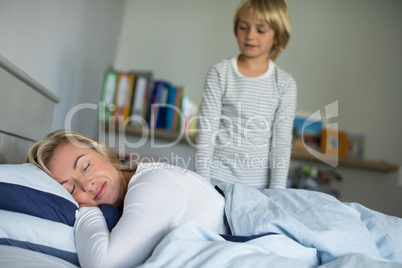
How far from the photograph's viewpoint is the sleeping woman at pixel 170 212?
30.5 inches

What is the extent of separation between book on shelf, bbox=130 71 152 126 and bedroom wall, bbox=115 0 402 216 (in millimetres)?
365

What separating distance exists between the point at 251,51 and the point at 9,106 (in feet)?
3.00

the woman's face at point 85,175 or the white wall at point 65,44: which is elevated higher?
the white wall at point 65,44

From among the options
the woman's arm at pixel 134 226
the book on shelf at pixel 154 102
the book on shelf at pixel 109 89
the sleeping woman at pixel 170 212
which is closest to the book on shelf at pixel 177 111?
the book on shelf at pixel 154 102

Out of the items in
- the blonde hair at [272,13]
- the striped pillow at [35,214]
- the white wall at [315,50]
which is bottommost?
the striped pillow at [35,214]

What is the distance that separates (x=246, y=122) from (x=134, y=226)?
0.94m

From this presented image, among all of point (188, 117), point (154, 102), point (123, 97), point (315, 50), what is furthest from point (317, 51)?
point (123, 97)

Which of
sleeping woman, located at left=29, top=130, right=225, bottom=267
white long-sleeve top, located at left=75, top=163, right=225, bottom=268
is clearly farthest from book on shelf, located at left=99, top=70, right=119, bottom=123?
white long-sleeve top, located at left=75, top=163, right=225, bottom=268

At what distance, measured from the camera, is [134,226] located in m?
0.77

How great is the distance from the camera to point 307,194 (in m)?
1.03

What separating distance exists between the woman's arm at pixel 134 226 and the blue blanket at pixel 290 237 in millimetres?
88

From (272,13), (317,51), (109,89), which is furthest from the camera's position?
(317,51)

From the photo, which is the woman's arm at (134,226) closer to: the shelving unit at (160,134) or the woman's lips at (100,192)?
the woman's lips at (100,192)

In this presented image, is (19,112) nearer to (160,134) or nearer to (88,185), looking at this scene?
(88,185)
